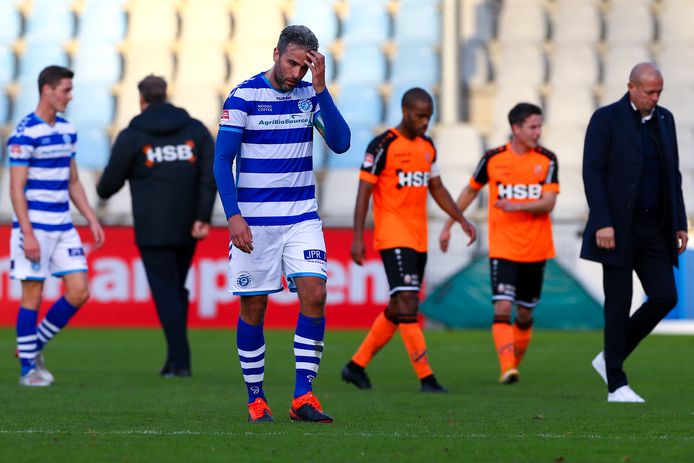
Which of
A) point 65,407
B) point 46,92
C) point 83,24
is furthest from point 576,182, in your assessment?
point 65,407

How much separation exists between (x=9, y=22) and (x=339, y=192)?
8.09m

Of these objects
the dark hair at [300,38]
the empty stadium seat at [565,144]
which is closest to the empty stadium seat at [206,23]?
the empty stadium seat at [565,144]

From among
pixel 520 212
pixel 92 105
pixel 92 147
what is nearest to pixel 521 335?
pixel 520 212

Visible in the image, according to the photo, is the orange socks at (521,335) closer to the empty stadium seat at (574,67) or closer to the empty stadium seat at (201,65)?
the empty stadium seat at (574,67)

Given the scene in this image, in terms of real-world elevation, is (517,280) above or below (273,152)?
below

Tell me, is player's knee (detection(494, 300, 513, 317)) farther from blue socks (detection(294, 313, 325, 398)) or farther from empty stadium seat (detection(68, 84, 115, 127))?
empty stadium seat (detection(68, 84, 115, 127))

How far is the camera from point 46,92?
9711mm

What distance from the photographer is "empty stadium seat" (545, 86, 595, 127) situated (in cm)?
2159

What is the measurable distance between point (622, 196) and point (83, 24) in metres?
17.4

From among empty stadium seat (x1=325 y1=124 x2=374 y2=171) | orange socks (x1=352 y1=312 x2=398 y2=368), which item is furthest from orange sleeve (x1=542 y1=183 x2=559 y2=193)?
empty stadium seat (x1=325 y1=124 x2=374 y2=171)

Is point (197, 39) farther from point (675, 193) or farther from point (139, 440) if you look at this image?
point (139, 440)

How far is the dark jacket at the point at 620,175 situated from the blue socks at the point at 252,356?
7.25 feet

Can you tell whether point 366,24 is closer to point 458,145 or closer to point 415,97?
point 458,145

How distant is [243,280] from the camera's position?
671 centimetres
